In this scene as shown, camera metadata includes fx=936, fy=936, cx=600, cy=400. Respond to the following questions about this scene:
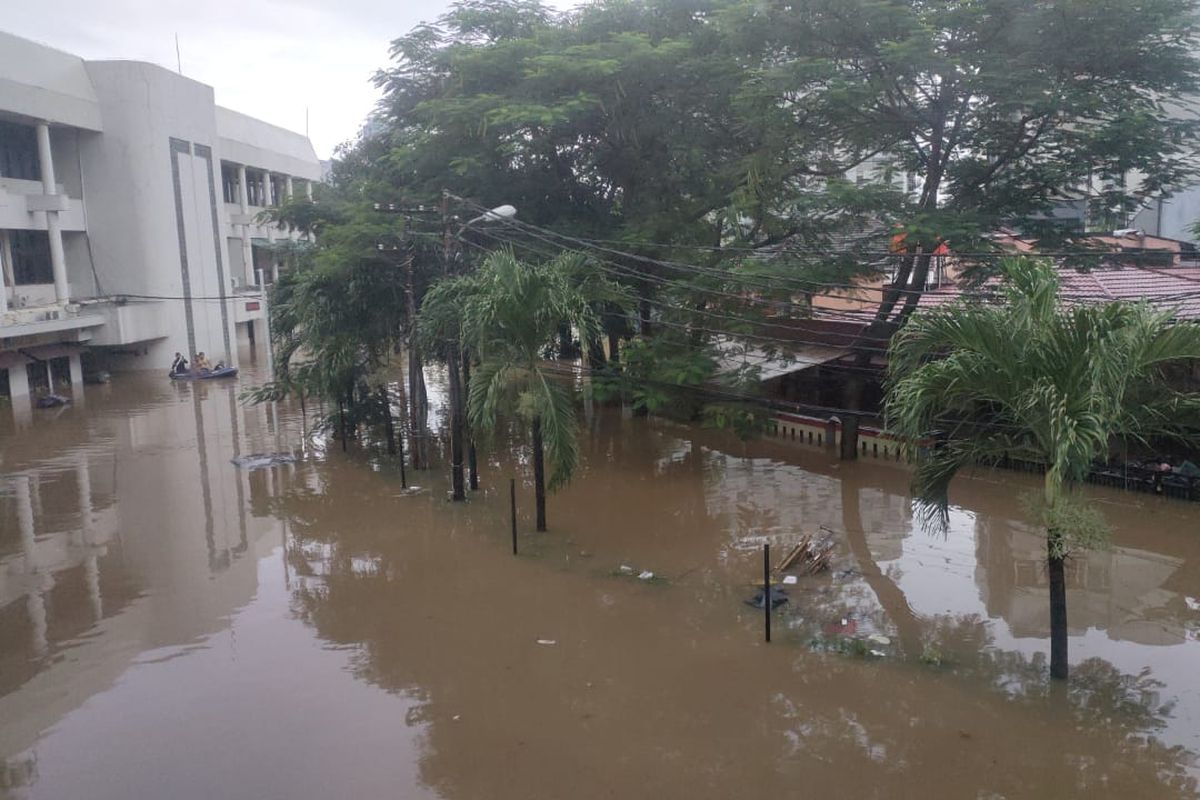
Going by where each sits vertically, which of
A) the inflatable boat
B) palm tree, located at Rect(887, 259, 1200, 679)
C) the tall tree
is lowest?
the inflatable boat

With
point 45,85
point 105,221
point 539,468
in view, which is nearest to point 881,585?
point 539,468

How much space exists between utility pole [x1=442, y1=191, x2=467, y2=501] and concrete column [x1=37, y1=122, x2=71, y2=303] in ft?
72.8

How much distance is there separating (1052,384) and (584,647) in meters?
5.58

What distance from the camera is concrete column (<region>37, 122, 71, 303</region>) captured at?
101 ft

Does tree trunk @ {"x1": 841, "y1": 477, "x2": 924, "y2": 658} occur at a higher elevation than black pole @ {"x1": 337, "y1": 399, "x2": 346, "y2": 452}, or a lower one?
lower

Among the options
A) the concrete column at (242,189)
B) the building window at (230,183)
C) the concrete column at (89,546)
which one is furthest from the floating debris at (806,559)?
the building window at (230,183)

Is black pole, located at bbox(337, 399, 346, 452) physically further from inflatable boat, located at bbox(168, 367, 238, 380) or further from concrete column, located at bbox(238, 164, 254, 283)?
concrete column, located at bbox(238, 164, 254, 283)

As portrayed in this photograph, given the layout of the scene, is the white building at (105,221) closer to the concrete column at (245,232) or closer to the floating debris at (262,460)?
the concrete column at (245,232)

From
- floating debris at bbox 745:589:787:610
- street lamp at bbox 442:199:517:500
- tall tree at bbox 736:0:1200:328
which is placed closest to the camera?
floating debris at bbox 745:589:787:610

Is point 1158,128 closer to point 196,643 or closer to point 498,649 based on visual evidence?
point 498,649

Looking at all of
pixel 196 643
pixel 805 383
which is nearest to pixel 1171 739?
pixel 196 643

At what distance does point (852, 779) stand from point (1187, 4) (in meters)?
12.8

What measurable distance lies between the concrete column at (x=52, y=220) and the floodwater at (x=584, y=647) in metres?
17.0

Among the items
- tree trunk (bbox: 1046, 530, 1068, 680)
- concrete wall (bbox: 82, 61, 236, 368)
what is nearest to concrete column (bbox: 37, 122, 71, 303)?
concrete wall (bbox: 82, 61, 236, 368)
